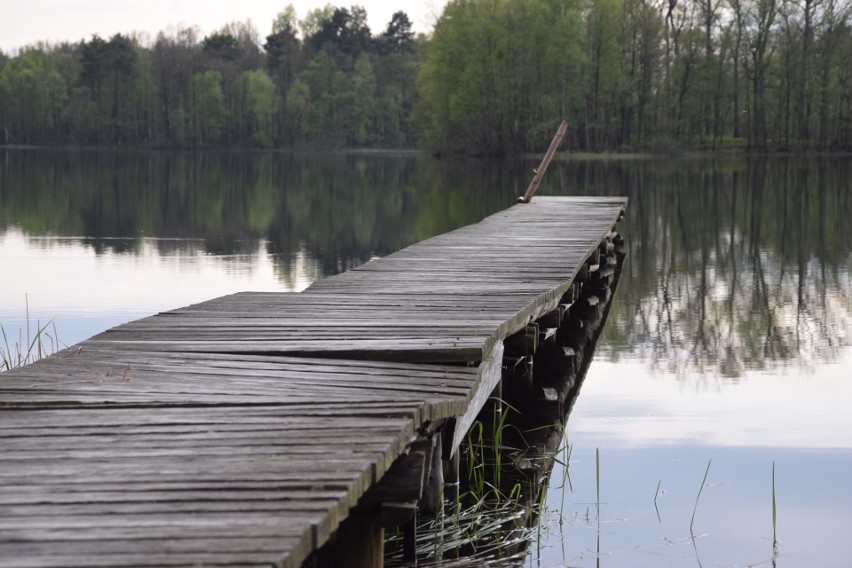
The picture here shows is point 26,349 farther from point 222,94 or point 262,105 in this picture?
point 222,94

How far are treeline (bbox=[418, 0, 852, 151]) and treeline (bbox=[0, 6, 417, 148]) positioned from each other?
71.5 ft

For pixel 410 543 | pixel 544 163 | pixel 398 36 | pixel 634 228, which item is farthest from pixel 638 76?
pixel 410 543

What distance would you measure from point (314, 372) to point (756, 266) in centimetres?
1385

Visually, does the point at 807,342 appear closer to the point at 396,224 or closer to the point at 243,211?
the point at 396,224

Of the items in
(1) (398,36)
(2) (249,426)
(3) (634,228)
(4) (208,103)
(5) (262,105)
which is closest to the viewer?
(2) (249,426)

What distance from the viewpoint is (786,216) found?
2577cm

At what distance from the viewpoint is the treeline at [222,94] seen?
291ft

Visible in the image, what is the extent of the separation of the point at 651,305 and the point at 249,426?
410 inches

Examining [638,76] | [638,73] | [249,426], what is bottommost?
[249,426]

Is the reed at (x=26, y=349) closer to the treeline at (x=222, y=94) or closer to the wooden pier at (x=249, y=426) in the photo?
the wooden pier at (x=249, y=426)

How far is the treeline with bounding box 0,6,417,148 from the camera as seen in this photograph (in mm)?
88625

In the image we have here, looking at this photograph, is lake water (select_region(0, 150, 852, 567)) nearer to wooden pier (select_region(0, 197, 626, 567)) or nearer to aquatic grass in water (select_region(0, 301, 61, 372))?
aquatic grass in water (select_region(0, 301, 61, 372))

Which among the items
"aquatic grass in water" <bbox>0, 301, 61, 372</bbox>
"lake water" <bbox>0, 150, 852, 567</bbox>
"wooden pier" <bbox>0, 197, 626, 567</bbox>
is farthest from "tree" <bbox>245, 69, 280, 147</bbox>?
"wooden pier" <bbox>0, 197, 626, 567</bbox>

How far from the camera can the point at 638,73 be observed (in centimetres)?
6850
